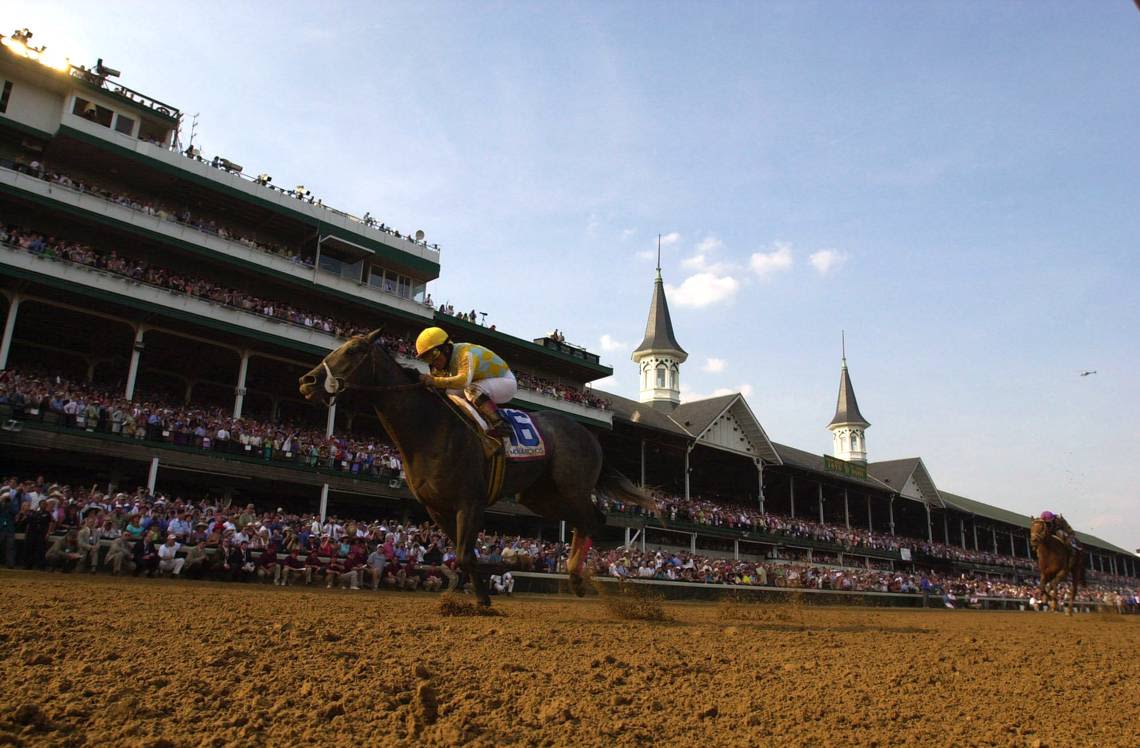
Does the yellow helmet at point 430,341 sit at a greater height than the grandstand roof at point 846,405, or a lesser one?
lesser

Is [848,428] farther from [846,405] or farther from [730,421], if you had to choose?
[730,421]

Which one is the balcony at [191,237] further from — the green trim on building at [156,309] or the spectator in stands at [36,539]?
the spectator in stands at [36,539]

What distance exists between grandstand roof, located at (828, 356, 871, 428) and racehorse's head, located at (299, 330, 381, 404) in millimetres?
81557

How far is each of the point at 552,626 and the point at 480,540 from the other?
55.3 ft

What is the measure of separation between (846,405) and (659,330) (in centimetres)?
3020

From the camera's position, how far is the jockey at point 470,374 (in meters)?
8.65

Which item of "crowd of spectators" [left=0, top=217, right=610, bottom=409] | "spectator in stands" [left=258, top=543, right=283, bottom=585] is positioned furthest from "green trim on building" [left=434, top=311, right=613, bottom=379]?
"spectator in stands" [left=258, top=543, right=283, bottom=585]

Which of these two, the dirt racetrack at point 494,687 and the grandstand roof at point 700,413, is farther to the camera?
the grandstand roof at point 700,413

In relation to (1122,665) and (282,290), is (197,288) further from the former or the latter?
(1122,665)

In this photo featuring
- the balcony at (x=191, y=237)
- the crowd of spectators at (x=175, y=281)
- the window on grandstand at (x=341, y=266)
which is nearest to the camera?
the crowd of spectators at (x=175, y=281)

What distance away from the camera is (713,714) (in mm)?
4176

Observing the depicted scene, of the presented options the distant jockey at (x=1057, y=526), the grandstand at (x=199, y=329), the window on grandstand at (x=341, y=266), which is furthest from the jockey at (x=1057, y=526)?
the window on grandstand at (x=341, y=266)

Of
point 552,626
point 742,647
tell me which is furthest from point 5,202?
point 742,647

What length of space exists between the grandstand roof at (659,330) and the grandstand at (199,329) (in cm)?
2149
